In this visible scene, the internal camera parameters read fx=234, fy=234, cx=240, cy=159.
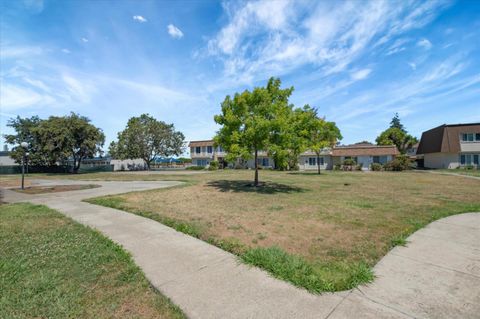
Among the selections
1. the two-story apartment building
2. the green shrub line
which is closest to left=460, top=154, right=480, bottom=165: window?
the two-story apartment building

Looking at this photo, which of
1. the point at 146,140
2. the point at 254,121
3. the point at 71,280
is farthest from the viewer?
the point at 146,140

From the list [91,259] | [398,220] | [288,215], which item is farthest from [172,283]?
[398,220]

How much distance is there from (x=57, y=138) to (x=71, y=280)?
37874 mm

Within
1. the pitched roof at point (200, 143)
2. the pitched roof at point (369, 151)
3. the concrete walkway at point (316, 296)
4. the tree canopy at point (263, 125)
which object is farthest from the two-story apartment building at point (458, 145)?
the pitched roof at point (200, 143)

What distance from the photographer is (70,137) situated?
3438 cm

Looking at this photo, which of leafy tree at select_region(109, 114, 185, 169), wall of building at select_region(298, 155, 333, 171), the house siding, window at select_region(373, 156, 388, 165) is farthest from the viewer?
leafy tree at select_region(109, 114, 185, 169)

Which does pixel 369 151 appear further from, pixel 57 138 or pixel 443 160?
pixel 57 138

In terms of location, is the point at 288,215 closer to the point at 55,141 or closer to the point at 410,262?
the point at 410,262

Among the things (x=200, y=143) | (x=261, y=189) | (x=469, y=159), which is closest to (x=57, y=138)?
(x=200, y=143)

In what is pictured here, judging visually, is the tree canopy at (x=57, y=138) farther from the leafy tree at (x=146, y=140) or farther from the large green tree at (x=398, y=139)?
the large green tree at (x=398, y=139)

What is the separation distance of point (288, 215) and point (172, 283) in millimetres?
4678

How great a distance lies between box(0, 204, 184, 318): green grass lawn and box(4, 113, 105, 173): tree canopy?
115 ft

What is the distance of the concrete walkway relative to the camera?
8.75 ft

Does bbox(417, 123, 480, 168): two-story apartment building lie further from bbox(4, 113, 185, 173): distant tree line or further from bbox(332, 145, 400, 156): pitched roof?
bbox(4, 113, 185, 173): distant tree line
